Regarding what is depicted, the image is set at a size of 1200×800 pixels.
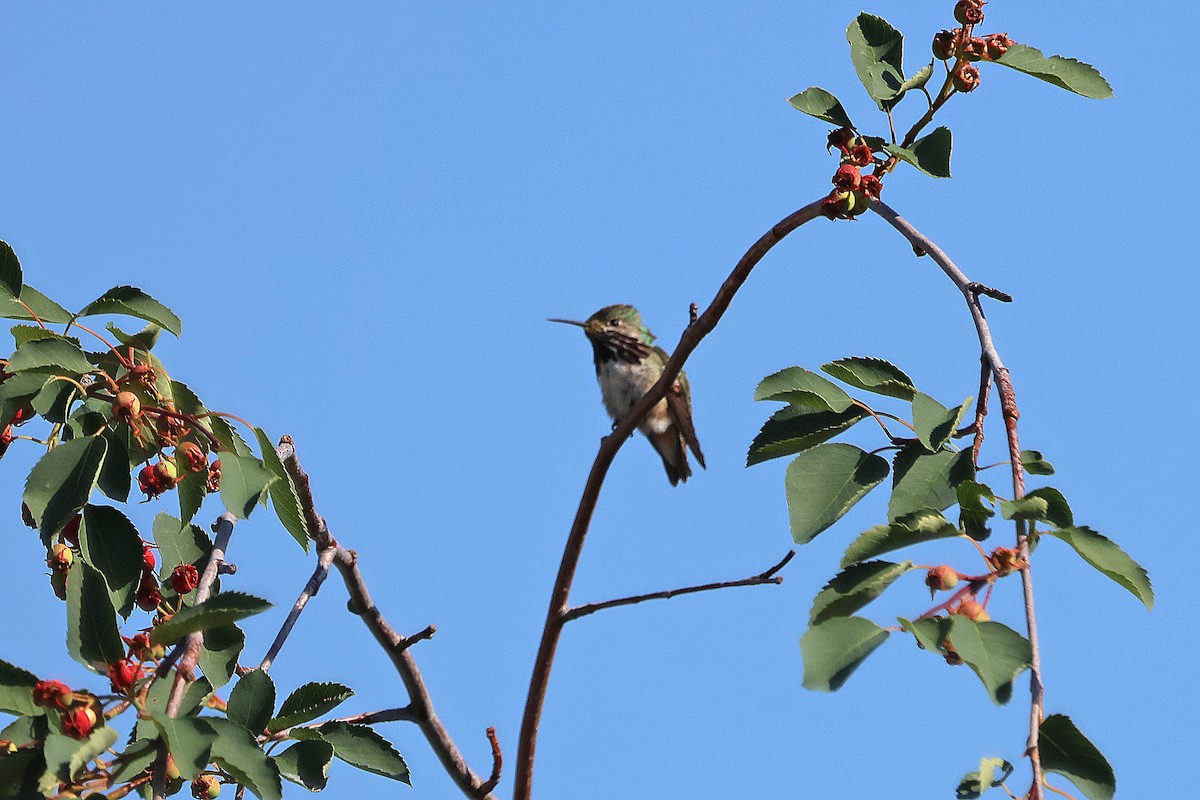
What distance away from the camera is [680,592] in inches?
159

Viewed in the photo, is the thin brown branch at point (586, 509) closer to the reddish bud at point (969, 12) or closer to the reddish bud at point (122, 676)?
the reddish bud at point (969, 12)

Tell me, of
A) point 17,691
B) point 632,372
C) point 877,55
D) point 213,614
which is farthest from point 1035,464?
point 632,372

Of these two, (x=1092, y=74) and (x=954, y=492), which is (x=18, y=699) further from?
(x=1092, y=74)

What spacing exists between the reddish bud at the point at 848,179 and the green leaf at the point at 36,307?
186cm

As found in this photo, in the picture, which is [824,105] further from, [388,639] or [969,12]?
[388,639]

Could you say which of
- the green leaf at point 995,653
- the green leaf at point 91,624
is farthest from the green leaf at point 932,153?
the green leaf at point 91,624

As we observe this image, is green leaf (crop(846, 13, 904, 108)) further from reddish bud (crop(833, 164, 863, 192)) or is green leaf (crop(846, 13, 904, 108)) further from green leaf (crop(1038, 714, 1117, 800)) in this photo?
green leaf (crop(1038, 714, 1117, 800))

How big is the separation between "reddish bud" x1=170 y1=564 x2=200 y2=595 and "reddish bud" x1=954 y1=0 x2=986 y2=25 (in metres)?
2.26

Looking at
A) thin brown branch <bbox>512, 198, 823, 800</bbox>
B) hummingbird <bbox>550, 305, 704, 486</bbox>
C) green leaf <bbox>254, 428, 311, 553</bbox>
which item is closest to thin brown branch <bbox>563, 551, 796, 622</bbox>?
thin brown branch <bbox>512, 198, 823, 800</bbox>

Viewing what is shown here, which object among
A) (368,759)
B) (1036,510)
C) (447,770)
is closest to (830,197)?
(1036,510)

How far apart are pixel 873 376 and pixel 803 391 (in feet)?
0.47

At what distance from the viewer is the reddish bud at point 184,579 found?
3.48 metres

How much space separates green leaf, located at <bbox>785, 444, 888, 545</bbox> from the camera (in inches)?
104

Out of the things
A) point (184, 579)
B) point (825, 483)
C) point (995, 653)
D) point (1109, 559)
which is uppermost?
point (184, 579)
